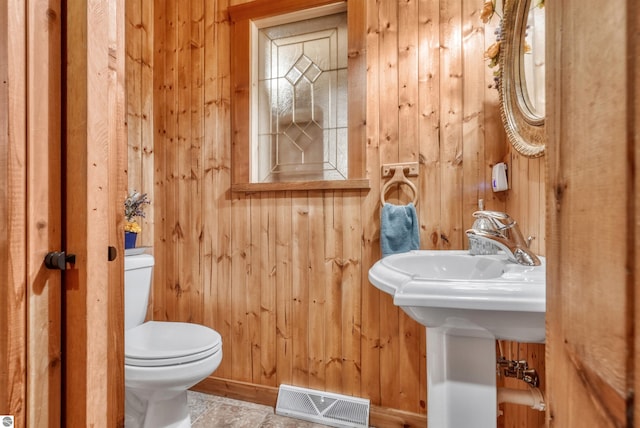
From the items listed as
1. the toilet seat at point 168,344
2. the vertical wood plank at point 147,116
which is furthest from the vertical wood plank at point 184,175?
the toilet seat at point 168,344

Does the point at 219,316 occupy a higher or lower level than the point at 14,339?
lower

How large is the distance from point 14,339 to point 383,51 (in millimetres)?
1596

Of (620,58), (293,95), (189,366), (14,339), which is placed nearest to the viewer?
(620,58)

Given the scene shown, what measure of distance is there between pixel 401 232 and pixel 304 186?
0.53 metres

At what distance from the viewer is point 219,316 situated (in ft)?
5.70

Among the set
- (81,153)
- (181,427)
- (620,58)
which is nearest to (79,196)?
(81,153)

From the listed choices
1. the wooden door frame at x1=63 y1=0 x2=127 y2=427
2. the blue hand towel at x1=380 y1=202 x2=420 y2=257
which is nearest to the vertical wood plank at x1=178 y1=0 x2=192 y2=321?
the blue hand towel at x1=380 y1=202 x2=420 y2=257

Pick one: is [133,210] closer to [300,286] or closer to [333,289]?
[300,286]

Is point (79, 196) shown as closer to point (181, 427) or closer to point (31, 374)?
point (31, 374)

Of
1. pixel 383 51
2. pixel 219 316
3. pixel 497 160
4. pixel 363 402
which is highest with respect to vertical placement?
pixel 383 51

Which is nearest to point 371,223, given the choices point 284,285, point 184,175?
point 284,285

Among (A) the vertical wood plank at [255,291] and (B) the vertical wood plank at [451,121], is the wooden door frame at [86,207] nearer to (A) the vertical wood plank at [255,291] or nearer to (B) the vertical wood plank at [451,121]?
(A) the vertical wood plank at [255,291]

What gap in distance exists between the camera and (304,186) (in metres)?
1.58

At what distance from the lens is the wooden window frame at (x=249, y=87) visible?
59.6 inches
